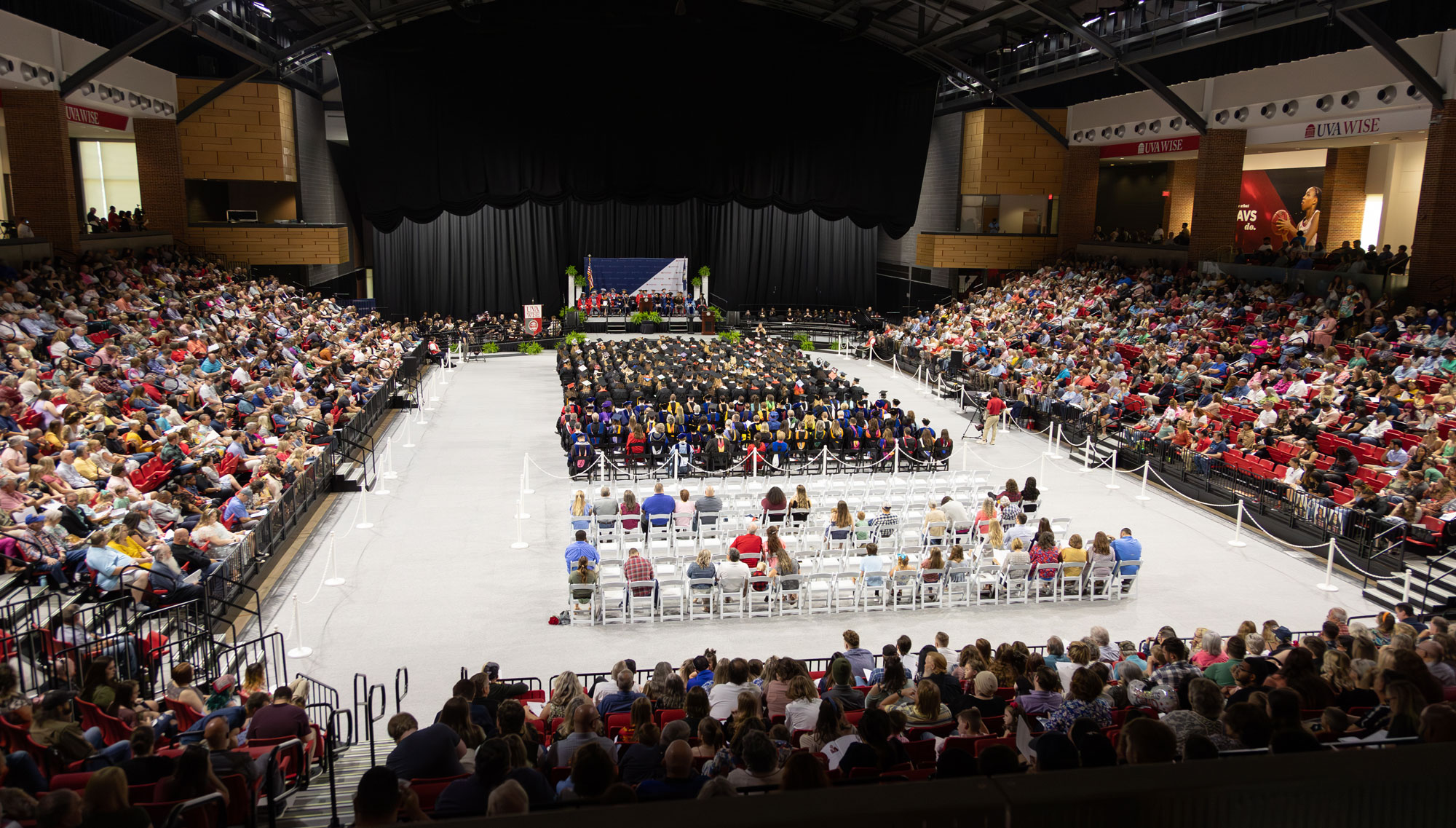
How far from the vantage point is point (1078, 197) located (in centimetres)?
3378

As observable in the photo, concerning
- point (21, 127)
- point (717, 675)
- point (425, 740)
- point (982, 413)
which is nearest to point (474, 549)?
point (717, 675)

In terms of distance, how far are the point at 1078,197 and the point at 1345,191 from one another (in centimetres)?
838

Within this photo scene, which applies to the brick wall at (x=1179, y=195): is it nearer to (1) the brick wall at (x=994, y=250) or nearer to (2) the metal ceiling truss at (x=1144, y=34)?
(1) the brick wall at (x=994, y=250)

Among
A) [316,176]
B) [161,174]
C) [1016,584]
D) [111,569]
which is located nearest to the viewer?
[111,569]

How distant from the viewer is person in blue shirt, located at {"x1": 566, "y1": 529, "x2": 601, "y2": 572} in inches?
447

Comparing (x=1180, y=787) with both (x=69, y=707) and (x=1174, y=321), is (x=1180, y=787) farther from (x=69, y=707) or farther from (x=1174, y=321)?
(x=1174, y=321)

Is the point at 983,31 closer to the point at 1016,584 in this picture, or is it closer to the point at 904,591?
the point at 1016,584

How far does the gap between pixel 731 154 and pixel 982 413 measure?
11.3 metres

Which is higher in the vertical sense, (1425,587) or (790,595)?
(1425,587)

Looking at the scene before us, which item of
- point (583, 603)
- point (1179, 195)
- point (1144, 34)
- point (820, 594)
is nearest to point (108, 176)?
point (583, 603)

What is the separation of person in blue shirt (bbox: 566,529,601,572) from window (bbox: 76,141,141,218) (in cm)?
2380

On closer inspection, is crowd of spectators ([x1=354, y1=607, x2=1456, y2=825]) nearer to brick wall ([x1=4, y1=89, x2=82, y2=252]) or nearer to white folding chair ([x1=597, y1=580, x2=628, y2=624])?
white folding chair ([x1=597, y1=580, x2=628, y2=624])

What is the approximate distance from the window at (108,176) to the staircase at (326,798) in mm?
26745

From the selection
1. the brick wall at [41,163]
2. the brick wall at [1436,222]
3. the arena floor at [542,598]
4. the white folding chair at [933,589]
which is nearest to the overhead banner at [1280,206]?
the brick wall at [1436,222]
